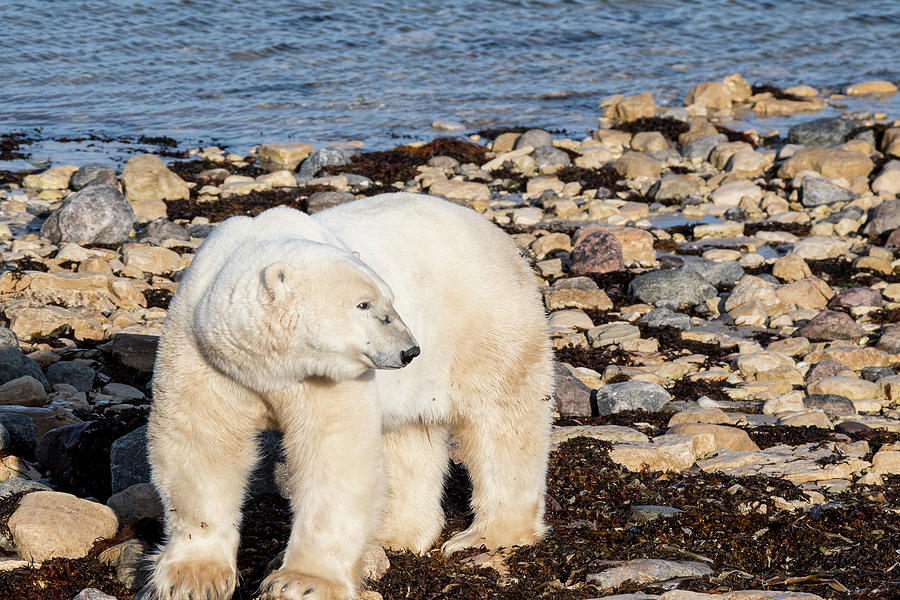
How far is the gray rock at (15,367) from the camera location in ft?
23.4

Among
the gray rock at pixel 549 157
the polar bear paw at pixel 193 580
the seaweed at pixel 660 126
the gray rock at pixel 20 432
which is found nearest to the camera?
the polar bear paw at pixel 193 580

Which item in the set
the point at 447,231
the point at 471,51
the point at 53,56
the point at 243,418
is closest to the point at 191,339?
the point at 243,418

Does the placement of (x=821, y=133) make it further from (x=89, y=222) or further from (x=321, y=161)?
(x=89, y=222)

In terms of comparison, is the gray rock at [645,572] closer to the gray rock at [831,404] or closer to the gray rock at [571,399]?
the gray rock at [571,399]

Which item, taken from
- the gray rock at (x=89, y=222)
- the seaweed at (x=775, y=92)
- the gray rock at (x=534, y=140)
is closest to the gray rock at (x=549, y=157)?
the gray rock at (x=534, y=140)

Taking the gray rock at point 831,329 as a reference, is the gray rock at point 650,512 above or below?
above

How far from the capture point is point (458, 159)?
16875mm

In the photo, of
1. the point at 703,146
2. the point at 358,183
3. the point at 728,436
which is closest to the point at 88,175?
the point at 358,183

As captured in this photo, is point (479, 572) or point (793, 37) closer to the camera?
point (479, 572)

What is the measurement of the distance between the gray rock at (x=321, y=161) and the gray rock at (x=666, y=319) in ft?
23.9

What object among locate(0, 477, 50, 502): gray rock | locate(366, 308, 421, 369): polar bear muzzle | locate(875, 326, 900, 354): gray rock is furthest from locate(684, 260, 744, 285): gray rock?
locate(366, 308, 421, 369): polar bear muzzle

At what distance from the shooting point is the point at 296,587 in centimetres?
387

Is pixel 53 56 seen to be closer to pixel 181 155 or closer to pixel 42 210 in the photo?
pixel 181 155

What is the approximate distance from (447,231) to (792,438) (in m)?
3.30
